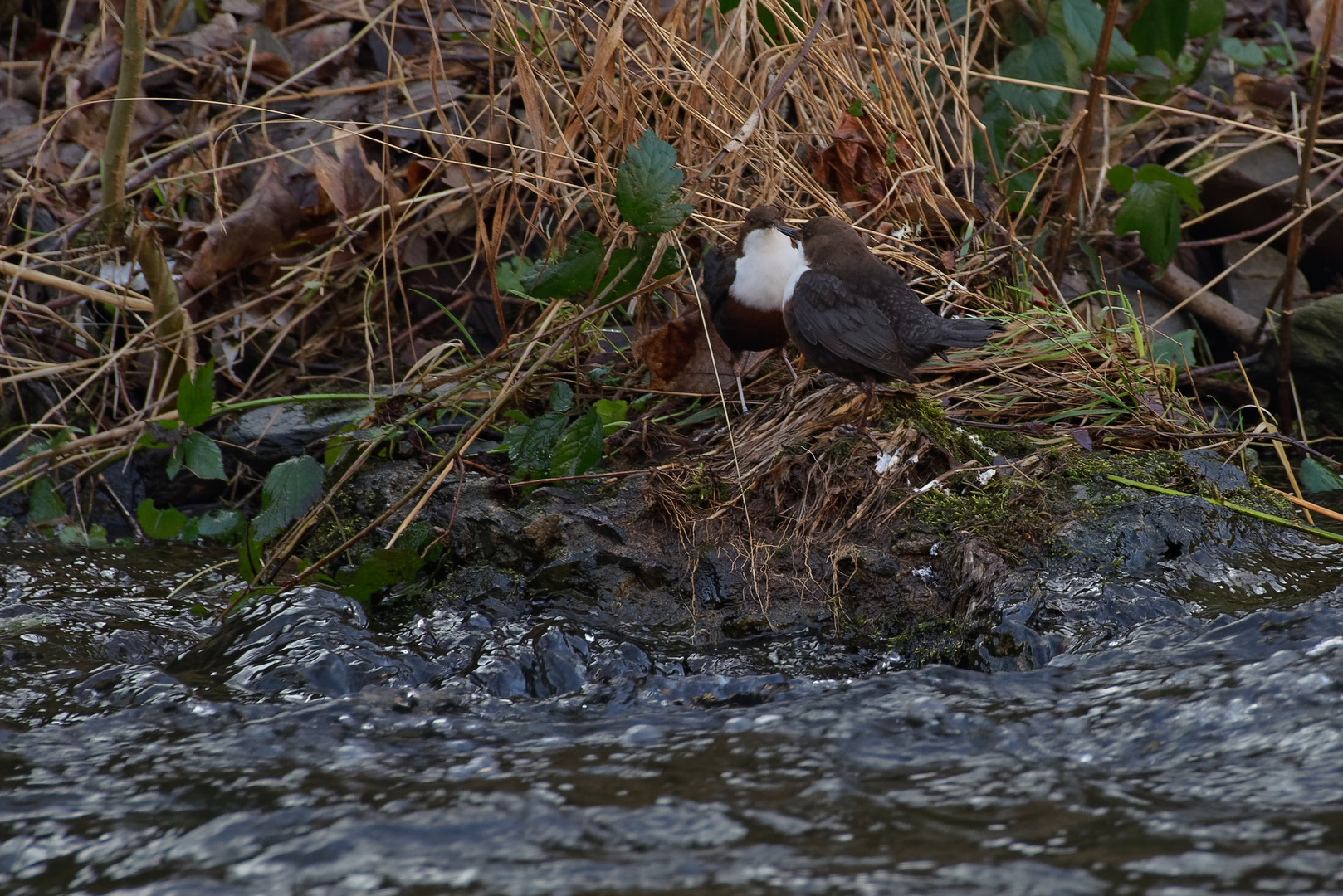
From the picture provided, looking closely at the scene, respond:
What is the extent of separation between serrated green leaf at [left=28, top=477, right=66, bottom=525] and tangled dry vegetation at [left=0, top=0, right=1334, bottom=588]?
0.13 ft

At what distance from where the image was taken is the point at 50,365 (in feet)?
13.7

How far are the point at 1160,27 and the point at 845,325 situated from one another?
7.68ft

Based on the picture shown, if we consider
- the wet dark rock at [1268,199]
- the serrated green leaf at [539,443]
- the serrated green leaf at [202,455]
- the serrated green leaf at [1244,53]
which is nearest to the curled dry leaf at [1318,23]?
the serrated green leaf at [1244,53]

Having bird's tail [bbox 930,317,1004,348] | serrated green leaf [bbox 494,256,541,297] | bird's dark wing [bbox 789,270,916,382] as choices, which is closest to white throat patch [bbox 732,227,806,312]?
bird's dark wing [bbox 789,270,916,382]

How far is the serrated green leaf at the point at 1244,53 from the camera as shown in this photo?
17.3 feet

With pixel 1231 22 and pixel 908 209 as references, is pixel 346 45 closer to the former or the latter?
pixel 908 209

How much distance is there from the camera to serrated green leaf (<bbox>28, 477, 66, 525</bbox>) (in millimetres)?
3838

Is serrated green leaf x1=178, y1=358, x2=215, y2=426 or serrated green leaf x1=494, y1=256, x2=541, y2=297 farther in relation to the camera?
serrated green leaf x1=494, y1=256, x2=541, y2=297

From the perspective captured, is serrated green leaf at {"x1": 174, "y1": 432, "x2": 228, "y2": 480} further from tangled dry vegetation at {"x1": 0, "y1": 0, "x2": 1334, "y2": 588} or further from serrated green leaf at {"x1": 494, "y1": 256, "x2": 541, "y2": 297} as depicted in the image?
serrated green leaf at {"x1": 494, "y1": 256, "x2": 541, "y2": 297}

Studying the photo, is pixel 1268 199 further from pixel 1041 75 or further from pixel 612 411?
pixel 612 411

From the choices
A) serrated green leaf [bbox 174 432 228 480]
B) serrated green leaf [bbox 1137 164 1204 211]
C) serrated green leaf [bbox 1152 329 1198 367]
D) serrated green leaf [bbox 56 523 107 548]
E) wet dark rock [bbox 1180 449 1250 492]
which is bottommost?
wet dark rock [bbox 1180 449 1250 492]

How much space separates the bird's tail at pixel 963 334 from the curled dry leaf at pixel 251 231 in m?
2.82

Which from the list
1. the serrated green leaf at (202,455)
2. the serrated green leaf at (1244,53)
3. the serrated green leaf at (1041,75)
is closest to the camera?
the serrated green leaf at (202,455)

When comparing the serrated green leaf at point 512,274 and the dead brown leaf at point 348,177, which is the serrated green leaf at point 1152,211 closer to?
the serrated green leaf at point 512,274
